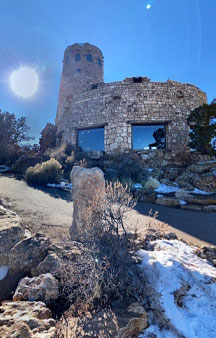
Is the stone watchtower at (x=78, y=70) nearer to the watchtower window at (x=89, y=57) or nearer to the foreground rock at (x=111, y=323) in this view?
the watchtower window at (x=89, y=57)

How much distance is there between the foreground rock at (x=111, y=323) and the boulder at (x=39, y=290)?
305 mm

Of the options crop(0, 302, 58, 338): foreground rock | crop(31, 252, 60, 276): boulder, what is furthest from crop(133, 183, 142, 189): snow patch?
crop(0, 302, 58, 338): foreground rock

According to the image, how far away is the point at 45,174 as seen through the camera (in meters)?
7.70

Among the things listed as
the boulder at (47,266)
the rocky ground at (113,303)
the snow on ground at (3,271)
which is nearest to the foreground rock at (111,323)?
the rocky ground at (113,303)

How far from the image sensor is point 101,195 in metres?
2.92

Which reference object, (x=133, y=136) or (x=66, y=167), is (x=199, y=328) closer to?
(x=66, y=167)

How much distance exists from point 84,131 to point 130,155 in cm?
413

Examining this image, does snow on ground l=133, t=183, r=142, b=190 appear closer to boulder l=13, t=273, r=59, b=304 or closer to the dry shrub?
the dry shrub

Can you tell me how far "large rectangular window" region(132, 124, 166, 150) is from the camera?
1165 cm

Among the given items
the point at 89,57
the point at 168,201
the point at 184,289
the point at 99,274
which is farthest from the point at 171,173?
the point at 89,57

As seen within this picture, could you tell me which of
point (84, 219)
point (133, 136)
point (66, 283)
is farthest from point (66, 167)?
point (66, 283)

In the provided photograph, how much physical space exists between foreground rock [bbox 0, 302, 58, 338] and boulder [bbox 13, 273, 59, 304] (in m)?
0.13

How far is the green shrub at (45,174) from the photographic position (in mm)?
7570

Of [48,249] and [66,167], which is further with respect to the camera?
[66,167]
